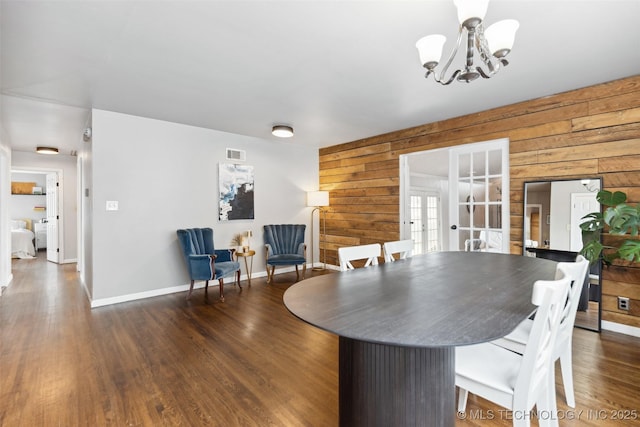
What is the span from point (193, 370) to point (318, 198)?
145 inches

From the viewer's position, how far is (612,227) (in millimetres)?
2611

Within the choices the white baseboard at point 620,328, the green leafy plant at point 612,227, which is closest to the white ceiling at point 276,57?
the green leafy plant at point 612,227

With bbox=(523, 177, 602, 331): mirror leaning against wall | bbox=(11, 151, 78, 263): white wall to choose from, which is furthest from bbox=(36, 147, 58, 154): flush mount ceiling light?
bbox=(523, 177, 602, 331): mirror leaning against wall

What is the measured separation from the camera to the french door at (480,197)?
372 cm

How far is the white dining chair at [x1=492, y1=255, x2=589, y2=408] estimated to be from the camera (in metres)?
1.42

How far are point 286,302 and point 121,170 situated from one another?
3.66 m

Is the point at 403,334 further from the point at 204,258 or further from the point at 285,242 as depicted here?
the point at 285,242

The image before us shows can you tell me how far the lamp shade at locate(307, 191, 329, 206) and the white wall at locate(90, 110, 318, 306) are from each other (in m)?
0.94

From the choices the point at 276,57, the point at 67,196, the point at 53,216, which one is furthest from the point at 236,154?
the point at 53,216

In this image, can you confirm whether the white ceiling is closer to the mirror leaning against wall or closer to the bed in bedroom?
the mirror leaning against wall

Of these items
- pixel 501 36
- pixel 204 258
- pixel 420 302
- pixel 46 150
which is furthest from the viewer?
pixel 46 150

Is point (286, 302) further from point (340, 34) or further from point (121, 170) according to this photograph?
point (121, 170)

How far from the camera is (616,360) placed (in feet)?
7.80

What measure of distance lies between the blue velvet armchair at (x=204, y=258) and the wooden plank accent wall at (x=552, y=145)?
95.9 inches
